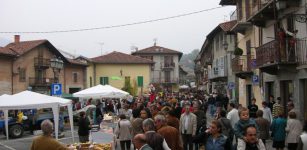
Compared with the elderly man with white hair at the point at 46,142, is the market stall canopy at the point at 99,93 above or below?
above

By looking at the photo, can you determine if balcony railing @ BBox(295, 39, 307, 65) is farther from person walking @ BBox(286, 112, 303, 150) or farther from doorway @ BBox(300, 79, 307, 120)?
person walking @ BBox(286, 112, 303, 150)

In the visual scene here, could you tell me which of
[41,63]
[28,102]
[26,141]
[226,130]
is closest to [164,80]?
[41,63]

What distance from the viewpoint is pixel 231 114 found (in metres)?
12.5

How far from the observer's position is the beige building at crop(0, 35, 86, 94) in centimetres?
4728

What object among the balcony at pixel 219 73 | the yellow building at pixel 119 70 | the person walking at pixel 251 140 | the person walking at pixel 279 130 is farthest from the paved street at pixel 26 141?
the yellow building at pixel 119 70

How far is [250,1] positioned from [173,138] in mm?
19457

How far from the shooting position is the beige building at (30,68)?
4728cm

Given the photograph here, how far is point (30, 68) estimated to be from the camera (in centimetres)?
5319

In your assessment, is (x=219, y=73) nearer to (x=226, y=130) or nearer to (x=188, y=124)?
(x=188, y=124)

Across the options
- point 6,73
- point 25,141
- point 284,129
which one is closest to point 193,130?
point 284,129

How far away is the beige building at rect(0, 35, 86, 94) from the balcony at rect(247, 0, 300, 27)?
2742cm

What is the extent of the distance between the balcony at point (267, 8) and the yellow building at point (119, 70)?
49062 mm

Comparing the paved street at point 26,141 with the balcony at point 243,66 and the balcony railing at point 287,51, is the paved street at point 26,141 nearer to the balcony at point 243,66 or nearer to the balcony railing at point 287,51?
the balcony railing at point 287,51

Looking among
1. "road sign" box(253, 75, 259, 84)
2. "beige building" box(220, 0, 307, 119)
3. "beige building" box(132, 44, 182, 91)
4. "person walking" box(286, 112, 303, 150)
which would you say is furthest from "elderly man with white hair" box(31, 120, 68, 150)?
"beige building" box(132, 44, 182, 91)
